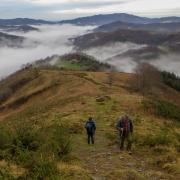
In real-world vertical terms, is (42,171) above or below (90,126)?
above

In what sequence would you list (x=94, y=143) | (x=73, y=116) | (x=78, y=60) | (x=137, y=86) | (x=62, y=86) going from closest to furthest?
(x=94, y=143) → (x=73, y=116) → (x=62, y=86) → (x=137, y=86) → (x=78, y=60)

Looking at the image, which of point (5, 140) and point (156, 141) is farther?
point (156, 141)

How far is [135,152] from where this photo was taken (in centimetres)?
1966

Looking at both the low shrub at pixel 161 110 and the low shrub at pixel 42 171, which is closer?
the low shrub at pixel 42 171

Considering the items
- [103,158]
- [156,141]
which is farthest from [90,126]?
[103,158]

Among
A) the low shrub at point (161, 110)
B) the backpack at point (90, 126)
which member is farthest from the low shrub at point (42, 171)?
the low shrub at point (161, 110)

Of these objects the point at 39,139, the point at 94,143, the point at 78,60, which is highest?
the point at 39,139

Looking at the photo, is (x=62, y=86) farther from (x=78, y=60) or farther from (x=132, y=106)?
(x=78, y=60)

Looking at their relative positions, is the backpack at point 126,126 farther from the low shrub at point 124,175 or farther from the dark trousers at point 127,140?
the low shrub at point 124,175

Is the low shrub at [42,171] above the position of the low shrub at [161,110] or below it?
above

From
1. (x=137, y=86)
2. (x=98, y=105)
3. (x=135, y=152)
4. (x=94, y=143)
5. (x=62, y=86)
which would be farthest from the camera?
(x=137, y=86)

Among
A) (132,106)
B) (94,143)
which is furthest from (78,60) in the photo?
(94,143)

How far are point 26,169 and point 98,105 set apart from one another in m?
24.4

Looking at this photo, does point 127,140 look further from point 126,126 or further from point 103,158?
point 103,158
